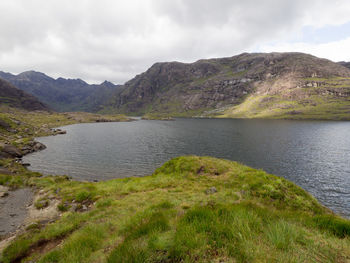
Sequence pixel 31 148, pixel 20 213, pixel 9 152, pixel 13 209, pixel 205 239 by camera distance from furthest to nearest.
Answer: pixel 31 148 → pixel 9 152 → pixel 13 209 → pixel 20 213 → pixel 205 239

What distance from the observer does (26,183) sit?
21.6 meters

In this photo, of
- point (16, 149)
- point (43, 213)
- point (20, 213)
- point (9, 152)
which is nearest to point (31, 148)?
point (16, 149)

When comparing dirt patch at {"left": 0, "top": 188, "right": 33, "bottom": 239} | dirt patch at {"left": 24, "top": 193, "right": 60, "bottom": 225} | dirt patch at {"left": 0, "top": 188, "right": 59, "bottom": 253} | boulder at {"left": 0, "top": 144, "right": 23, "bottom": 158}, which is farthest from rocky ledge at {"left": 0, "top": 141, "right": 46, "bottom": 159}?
dirt patch at {"left": 24, "top": 193, "right": 60, "bottom": 225}

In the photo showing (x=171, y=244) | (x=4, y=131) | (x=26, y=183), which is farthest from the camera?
(x=4, y=131)

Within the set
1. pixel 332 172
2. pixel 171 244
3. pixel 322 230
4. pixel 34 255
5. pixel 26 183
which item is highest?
pixel 171 244

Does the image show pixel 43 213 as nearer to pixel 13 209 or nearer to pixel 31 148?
pixel 13 209

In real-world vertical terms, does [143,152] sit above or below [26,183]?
below

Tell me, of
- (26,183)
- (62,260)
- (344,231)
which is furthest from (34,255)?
(26,183)

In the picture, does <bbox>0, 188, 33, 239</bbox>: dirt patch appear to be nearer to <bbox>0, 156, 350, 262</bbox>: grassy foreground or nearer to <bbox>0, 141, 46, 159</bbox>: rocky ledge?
<bbox>0, 156, 350, 262</bbox>: grassy foreground

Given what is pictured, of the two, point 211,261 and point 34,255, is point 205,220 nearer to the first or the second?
point 211,261

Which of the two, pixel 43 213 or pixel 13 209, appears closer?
pixel 43 213

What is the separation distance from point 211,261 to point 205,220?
5.34ft

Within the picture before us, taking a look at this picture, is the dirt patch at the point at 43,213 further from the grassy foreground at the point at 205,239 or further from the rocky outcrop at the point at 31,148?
the rocky outcrop at the point at 31,148

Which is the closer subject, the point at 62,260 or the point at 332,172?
the point at 62,260
